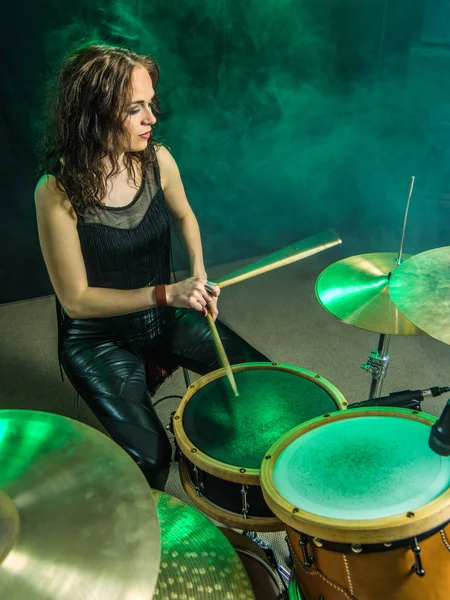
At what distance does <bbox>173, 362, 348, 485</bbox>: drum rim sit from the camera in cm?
124

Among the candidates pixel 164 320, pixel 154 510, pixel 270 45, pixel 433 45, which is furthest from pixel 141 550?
pixel 433 45

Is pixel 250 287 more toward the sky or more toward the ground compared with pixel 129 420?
more toward the ground

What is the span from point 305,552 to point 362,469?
0.62ft

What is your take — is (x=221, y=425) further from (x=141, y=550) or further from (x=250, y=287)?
(x=250, y=287)

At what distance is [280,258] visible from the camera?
5.45ft

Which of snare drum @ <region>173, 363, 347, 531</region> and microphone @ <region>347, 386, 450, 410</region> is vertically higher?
microphone @ <region>347, 386, 450, 410</region>

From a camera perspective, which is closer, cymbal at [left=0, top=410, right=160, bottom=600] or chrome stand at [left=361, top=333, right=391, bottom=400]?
cymbal at [left=0, top=410, right=160, bottom=600]

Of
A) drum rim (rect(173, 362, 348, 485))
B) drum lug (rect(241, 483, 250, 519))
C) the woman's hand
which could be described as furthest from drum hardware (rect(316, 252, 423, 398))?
drum lug (rect(241, 483, 250, 519))

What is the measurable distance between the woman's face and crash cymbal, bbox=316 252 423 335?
69 centimetres

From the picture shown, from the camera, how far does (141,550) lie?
81 centimetres

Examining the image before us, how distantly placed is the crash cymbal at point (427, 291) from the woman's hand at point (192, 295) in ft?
1.60

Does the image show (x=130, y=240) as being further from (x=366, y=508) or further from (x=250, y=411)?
(x=366, y=508)

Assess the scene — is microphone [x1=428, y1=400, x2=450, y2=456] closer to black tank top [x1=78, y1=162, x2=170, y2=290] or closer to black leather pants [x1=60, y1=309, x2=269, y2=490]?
black leather pants [x1=60, y1=309, x2=269, y2=490]

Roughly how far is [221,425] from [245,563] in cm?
31
